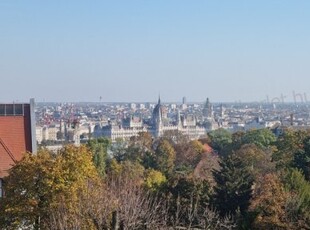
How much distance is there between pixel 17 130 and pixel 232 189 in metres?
7.06

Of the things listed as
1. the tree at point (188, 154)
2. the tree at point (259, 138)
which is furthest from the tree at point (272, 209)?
the tree at point (259, 138)

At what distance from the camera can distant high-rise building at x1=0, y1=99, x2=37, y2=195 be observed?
66.3ft

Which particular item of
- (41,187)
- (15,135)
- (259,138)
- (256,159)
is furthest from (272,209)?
(259,138)

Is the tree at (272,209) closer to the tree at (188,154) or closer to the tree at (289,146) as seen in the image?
the tree at (289,146)

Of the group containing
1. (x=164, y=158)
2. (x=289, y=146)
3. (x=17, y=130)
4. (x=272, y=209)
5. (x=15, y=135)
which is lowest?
(x=164, y=158)

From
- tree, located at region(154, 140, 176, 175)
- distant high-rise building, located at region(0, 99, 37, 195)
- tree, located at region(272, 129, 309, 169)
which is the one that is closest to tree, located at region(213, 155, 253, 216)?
distant high-rise building, located at region(0, 99, 37, 195)

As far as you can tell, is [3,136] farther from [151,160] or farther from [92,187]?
[151,160]

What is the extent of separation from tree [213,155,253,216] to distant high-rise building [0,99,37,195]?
6019 millimetres

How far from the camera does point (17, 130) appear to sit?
67.8 feet

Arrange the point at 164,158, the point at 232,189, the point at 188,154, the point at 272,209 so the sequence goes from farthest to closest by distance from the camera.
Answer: the point at 188,154 → the point at 164,158 → the point at 232,189 → the point at 272,209

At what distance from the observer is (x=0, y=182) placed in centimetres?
1894

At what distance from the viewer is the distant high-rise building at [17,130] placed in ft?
66.3

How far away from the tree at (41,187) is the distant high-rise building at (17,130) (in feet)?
14.2

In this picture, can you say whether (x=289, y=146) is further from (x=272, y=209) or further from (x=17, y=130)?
(x=17, y=130)
